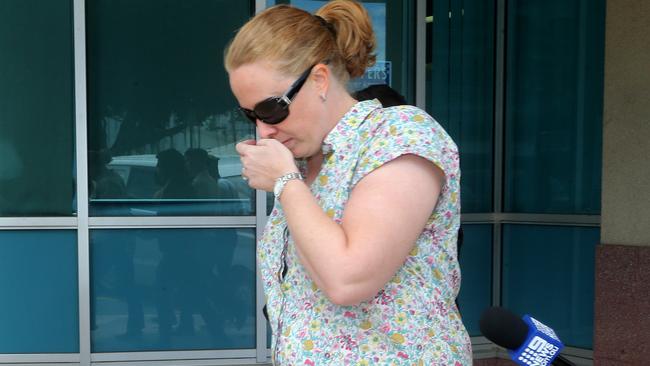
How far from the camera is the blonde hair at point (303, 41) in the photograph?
1.39m

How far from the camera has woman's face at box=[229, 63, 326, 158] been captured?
1408 millimetres

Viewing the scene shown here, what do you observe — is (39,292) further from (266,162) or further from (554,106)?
(266,162)

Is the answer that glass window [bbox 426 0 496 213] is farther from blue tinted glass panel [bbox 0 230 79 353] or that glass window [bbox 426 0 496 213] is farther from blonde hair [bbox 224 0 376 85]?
Answer: blonde hair [bbox 224 0 376 85]

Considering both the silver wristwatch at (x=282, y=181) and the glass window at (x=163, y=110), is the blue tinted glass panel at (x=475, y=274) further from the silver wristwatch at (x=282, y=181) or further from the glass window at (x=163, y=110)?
the silver wristwatch at (x=282, y=181)

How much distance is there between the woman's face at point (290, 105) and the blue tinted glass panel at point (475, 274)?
15.9 ft

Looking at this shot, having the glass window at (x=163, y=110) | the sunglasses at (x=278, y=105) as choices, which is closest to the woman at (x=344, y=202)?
the sunglasses at (x=278, y=105)

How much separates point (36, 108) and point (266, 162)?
445cm

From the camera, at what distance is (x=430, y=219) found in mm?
1414

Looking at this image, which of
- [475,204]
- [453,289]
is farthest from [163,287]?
[453,289]

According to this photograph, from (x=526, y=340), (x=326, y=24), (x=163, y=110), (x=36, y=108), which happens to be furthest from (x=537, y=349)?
(x=36, y=108)

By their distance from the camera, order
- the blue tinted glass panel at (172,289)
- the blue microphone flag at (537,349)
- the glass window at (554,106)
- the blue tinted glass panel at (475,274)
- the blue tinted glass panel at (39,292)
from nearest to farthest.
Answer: the blue microphone flag at (537,349), the blue tinted glass panel at (39,292), the blue tinted glass panel at (172,289), the glass window at (554,106), the blue tinted glass panel at (475,274)

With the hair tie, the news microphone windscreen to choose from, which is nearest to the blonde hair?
the hair tie

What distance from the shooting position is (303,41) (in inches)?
55.6

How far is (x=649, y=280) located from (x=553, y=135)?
6.30ft
